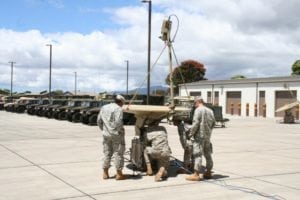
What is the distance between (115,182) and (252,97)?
4028cm

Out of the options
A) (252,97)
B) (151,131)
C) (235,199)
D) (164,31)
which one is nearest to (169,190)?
(235,199)

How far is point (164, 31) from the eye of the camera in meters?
11.6

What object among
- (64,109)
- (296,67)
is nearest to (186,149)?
(64,109)

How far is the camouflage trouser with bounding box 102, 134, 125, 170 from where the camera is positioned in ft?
32.0

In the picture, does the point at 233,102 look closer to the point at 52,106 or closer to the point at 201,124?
the point at 52,106

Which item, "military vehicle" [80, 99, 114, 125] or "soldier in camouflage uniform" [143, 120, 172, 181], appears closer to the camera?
"soldier in camouflage uniform" [143, 120, 172, 181]

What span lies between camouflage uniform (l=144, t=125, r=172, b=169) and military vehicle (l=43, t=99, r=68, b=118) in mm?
25328

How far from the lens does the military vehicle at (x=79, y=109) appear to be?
2952 cm

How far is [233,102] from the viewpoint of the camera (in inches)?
2034

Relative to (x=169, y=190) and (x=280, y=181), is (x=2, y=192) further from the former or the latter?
(x=280, y=181)

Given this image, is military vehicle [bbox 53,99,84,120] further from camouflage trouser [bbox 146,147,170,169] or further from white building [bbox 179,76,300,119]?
camouflage trouser [bbox 146,147,170,169]

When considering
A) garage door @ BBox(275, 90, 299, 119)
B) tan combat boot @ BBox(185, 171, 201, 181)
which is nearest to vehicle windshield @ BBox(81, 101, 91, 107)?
garage door @ BBox(275, 90, 299, 119)

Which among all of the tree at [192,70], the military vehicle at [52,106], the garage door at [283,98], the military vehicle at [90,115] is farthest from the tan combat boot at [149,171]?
the tree at [192,70]

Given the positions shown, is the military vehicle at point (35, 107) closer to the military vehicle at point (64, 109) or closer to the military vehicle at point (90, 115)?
the military vehicle at point (64, 109)
